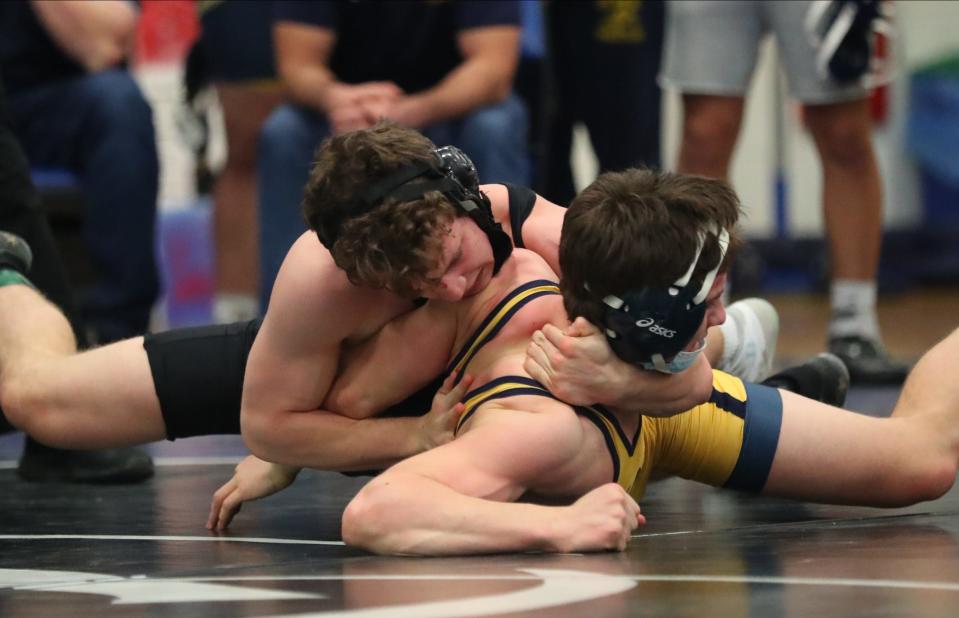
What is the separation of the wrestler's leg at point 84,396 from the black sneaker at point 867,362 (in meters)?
2.04

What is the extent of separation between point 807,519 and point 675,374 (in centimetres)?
39

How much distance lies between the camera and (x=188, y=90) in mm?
5973

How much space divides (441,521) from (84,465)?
137 centimetres

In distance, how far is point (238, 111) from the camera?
5523mm

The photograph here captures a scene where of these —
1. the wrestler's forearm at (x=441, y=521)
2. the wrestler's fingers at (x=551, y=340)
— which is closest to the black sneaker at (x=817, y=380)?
the wrestler's fingers at (x=551, y=340)

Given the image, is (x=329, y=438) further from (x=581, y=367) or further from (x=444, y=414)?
(x=581, y=367)

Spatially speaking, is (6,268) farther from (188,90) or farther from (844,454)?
(188,90)

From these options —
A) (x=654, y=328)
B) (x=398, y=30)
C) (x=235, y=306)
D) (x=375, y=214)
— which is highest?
(x=375, y=214)

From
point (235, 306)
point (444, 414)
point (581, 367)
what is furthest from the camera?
point (235, 306)

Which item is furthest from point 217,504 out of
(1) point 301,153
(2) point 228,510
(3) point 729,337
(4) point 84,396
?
(1) point 301,153

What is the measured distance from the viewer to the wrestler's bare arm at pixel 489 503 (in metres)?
2.40

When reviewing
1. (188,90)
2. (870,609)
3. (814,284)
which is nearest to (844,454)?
(870,609)

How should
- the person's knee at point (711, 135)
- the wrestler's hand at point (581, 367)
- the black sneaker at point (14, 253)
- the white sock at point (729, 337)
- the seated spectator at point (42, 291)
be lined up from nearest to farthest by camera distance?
1. the wrestler's hand at point (581, 367)
2. the white sock at point (729, 337)
3. the black sneaker at point (14, 253)
4. the seated spectator at point (42, 291)
5. the person's knee at point (711, 135)

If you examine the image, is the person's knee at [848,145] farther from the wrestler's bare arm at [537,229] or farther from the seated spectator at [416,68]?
the wrestler's bare arm at [537,229]
